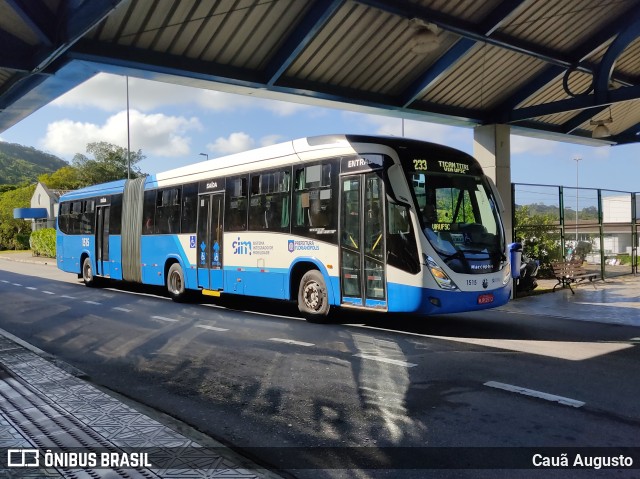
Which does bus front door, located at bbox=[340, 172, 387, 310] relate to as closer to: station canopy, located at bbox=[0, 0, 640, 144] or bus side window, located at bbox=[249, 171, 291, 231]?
bus side window, located at bbox=[249, 171, 291, 231]

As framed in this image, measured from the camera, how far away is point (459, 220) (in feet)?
31.1

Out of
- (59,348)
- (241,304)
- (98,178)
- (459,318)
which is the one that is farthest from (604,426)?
(98,178)

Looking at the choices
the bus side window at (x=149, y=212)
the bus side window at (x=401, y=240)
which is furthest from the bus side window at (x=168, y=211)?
the bus side window at (x=401, y=240)

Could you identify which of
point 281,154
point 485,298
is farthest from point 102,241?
point 485,298

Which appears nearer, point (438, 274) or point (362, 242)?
point (438, 274)

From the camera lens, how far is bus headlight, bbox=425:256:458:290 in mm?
8925

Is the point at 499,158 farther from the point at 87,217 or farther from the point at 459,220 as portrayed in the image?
the point at 87,217

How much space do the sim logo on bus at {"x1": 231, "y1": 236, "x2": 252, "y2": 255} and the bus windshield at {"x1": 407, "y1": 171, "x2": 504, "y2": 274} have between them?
4480 mm

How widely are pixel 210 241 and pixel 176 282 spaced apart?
216 cm

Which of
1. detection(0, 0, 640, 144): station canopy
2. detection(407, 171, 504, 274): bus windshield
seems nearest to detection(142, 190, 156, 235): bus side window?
detection(0, 0, 640, 144): station canopy

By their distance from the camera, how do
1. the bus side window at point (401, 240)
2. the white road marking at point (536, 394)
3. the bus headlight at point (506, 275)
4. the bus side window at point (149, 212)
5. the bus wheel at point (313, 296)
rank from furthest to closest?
the bus side window at point (149, 212) < the bus wheel at point (313, 296) < the bus headlight at point (506, 275) < the bus side window at point (401, 240) < the white road marking at point (536, 394)

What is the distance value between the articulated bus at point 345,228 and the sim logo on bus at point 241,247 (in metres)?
0.02

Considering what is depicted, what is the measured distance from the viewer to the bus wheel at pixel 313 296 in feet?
34.6

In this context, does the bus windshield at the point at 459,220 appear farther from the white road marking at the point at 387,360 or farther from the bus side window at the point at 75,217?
the bus side window at the point at 75,217
